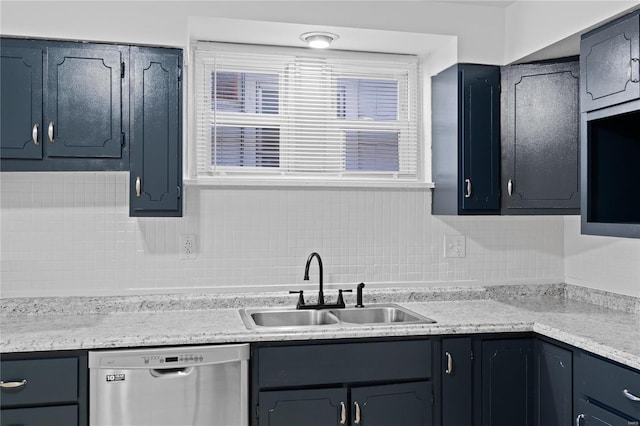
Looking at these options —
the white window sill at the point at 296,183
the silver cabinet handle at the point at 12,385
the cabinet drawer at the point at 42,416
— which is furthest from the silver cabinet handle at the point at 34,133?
the cabinet drawer at the point at 42,416

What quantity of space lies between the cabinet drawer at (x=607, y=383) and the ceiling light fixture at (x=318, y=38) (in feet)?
6.19

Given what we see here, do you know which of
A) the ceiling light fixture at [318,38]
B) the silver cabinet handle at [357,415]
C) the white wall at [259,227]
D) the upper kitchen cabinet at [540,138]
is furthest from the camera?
the ceiling light fixture at [318,38]

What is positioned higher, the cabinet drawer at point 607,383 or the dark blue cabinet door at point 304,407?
the cabinet drawer at point 607,383

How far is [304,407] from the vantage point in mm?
2402

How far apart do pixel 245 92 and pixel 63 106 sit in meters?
0.96

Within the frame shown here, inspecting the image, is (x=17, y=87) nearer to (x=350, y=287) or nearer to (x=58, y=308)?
(x=58, y=308)

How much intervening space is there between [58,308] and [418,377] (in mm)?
1702

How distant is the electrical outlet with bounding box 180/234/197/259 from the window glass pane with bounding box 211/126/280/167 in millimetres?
427

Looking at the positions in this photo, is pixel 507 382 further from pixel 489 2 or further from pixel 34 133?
pixel 34 133

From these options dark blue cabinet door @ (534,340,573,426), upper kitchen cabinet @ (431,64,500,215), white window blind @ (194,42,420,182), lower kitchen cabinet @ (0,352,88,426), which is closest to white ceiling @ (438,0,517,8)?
upper kitchen cabinet @ (431,64,500,215)

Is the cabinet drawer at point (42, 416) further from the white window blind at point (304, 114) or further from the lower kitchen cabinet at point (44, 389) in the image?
the white window blind at point (304, 114)

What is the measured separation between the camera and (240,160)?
3.14 m

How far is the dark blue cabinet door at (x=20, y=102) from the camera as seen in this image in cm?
248

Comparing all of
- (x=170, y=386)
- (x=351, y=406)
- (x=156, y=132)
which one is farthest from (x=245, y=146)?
(x=351, y=406)
